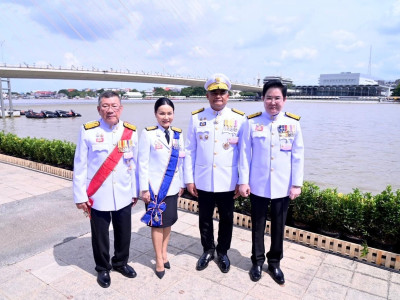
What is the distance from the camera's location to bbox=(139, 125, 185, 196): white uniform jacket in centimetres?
274

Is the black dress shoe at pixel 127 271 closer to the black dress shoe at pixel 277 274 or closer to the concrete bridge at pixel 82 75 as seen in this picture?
the black dress shoe at pixel 277 274

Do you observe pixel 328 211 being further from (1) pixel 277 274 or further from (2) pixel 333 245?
(1) pixel 277 274

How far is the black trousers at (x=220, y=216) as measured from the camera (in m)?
3.00

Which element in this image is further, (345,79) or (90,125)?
(345,79)

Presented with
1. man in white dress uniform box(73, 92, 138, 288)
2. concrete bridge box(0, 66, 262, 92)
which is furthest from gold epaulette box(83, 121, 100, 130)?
concrete bridge box(0, 66, 262, 92)

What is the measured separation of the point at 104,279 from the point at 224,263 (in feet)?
3.69

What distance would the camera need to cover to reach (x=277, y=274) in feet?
9.36

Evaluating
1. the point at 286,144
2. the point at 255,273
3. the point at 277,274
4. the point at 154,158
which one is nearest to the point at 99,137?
the point at 154,158

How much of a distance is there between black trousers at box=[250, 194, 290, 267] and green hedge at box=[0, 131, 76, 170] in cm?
495

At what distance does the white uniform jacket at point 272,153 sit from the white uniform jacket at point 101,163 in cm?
103

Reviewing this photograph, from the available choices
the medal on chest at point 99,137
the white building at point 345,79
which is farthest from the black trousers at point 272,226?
the white building at point 345,79

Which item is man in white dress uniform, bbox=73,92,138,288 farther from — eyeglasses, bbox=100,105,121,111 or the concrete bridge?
the concrete bridge

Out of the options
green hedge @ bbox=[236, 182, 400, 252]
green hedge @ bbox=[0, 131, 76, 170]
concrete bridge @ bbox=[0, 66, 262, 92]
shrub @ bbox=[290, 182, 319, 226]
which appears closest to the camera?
green hedge @ bbox=[236, 182, 400, 252]

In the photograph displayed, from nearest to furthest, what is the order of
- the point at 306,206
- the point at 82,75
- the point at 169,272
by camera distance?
the point at 169,272 < the point at 306,206 < the point at 82,75
